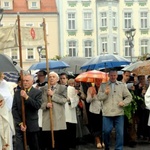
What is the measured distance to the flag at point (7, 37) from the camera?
7999 mm

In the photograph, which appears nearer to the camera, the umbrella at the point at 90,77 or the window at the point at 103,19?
the umbrella at the point at 90,77

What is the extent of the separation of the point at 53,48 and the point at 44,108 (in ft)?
161

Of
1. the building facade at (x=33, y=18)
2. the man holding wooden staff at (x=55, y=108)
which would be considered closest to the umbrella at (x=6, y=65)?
the man holding wooden staff at (x=55, y=108)

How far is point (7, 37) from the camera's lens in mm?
8062

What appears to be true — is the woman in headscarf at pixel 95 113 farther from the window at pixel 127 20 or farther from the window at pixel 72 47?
the window at pixel 127 20

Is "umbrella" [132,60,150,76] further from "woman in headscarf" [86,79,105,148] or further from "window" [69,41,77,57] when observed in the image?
"window" [69,41,77,57]

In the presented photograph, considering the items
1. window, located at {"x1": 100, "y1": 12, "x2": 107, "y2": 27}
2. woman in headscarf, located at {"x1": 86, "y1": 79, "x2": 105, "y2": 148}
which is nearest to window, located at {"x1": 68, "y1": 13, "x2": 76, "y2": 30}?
window, located at {"x1": 100, "y1": 12, "x2": 107, "y2": 27}

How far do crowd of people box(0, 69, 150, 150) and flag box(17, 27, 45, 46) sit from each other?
1.86ft

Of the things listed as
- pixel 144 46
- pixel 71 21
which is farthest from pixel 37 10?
pixel 144 46

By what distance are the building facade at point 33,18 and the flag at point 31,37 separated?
4836cm

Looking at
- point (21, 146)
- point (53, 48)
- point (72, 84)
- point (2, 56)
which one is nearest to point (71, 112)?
point (72, 84)

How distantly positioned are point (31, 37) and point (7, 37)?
0.49 meters

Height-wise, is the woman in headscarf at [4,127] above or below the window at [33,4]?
below

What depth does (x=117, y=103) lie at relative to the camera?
947cm
